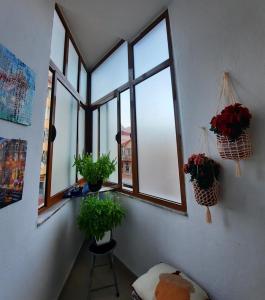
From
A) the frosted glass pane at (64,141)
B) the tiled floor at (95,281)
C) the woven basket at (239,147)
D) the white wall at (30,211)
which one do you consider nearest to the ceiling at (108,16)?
the white wall at (30,211)

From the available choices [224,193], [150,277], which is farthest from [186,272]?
[224,193]

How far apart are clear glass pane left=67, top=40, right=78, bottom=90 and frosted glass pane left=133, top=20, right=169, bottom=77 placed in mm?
922

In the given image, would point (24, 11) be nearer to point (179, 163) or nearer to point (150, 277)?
point (179, 163)

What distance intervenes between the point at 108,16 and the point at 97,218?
2242 mm

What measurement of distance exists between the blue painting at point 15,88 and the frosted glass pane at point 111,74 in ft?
4.60

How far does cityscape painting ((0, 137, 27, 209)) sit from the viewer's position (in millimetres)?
853

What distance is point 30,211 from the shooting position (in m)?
1.11

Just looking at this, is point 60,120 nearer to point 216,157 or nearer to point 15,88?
point 15,88

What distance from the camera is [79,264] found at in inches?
77.4

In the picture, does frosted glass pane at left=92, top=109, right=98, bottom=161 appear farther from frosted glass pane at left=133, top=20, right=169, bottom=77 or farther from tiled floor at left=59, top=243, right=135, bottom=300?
tiled floor at left=59, top=243, right=135, bottom=300

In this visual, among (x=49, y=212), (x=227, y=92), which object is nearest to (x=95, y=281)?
(x=49, y=212)

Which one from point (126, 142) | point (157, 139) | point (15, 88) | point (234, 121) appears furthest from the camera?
point (126, 142)

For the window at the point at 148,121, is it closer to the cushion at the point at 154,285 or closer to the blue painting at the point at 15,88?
the cushion at the point at 154,285

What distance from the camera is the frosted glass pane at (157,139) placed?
1.53 m
